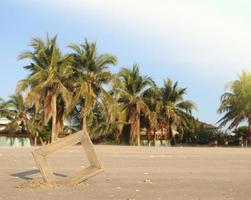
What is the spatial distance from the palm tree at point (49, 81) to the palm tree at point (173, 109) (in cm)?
991

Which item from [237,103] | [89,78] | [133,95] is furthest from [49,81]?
[237,103]

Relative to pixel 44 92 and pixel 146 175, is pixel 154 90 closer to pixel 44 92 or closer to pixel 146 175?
pixel 44 92

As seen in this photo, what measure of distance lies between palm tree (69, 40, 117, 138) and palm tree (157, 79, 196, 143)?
23.6 feet

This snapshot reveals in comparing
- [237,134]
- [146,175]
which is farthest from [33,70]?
[146,175]

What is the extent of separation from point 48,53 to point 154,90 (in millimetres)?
10661

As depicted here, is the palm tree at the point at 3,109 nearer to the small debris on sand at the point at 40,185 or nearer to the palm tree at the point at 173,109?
the palm tree at the point at 173,109

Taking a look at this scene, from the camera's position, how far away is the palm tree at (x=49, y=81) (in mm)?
38156

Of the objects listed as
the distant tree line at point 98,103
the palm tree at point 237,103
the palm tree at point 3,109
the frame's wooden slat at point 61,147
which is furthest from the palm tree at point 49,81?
the frame's wooden slat at point 61,147

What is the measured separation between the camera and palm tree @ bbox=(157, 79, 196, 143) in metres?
46.5

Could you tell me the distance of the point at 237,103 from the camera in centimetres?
4831

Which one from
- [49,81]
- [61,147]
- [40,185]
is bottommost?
[40,185]

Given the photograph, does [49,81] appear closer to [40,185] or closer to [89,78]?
[89,78]

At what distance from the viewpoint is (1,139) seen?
145ft

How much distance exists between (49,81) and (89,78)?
353 cm
